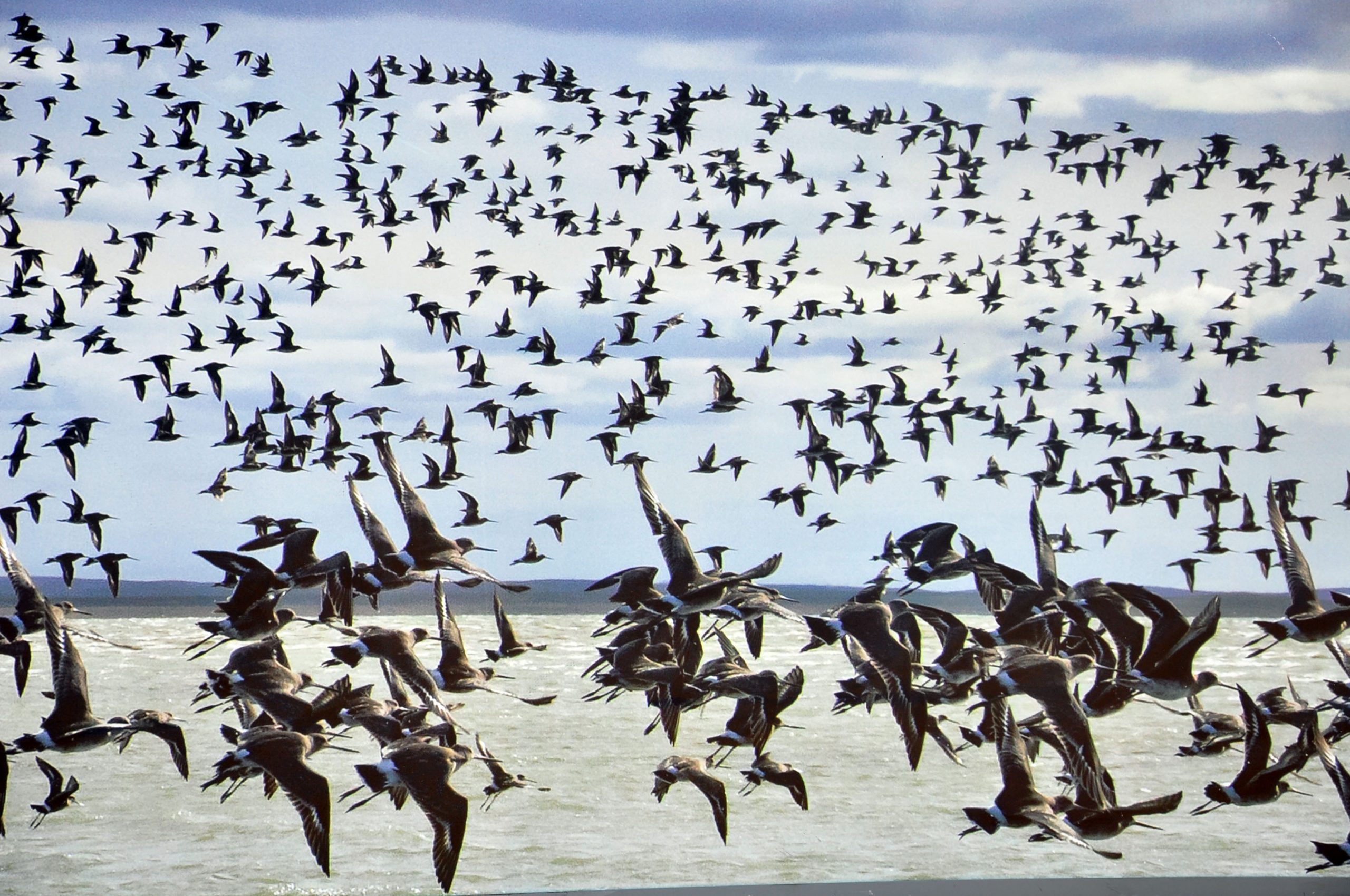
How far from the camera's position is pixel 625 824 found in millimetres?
9203

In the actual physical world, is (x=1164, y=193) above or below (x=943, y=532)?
above

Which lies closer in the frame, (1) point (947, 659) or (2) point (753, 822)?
(1) point (947, 659)

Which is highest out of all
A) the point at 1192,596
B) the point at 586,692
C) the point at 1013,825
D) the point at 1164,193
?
the point at 1164,193

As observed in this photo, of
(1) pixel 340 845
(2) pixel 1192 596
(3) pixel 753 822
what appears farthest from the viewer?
(2) pixel 1192 596

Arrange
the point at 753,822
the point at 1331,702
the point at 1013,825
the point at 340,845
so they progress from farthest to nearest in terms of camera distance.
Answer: the point at 753,822, the point at 340,845, the point at 1331,702, the point at 1013,825

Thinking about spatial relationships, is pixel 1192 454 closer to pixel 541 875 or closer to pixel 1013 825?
pixel 1013 825

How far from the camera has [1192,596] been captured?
36.1 metres

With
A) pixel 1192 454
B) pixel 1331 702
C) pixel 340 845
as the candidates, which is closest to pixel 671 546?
pixel 340 845

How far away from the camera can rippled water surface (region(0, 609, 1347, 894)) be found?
8414 mm

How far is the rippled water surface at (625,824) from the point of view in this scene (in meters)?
8.41

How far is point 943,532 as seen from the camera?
8.50m

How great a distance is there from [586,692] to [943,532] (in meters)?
6.18

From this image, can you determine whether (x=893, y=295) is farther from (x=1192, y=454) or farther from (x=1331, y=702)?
(x=1331, y=702)

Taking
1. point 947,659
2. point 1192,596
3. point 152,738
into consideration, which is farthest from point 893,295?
point 1192,596
